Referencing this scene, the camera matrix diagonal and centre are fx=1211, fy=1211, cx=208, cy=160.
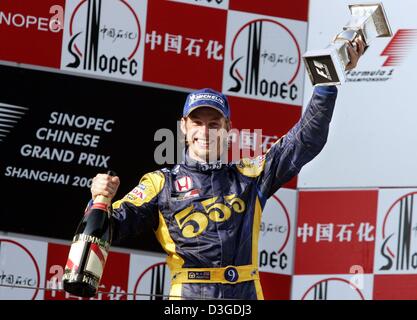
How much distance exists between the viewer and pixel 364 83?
472cm

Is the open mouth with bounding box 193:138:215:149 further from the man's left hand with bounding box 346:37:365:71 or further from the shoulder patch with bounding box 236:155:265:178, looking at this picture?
the man's left hand with bounding box 346:37:365:71

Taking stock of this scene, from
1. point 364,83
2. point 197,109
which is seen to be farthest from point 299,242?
point 197,109

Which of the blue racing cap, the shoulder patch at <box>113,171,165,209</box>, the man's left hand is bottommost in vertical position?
the shoulder patch at <box>113,171,165,209</box>

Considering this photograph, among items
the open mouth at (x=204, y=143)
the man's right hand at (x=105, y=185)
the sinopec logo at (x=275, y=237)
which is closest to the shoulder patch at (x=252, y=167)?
the open mouth at (x=204, y=143)

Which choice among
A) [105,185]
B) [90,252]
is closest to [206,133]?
[105,185]

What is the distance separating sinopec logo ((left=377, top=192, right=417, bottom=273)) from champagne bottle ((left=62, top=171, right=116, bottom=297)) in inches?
65.3

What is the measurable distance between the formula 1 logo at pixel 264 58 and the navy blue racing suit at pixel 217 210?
3.71ft

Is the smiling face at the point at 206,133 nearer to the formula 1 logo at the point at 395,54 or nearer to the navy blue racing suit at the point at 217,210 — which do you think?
the navy blue racing suit at the point at 217,210

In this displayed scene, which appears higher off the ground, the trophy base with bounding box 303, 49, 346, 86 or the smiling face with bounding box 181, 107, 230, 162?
the trophy base with bounding box 303, 49, 346, 86

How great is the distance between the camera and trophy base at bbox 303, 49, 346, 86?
10.6 ft

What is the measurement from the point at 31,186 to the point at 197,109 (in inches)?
45.9

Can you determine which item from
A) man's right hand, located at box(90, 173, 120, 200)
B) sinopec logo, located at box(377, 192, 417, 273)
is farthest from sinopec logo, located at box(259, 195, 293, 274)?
man's right hand, located at box(90, 173, 120, 200)

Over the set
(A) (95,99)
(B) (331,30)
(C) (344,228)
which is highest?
(B) (331,30)
